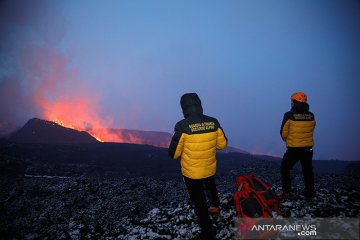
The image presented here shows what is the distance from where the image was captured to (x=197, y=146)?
4.38 meters

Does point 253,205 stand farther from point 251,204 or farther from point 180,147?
point 180,147

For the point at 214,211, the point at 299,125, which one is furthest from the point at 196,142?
the point at 299,125

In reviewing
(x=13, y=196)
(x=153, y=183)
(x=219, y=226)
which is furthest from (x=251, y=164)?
(x=13, y=196)

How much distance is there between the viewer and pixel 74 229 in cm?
678

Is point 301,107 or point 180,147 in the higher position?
point 301,107

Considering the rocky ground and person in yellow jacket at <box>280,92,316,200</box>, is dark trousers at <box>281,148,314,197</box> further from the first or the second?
the rocky ground

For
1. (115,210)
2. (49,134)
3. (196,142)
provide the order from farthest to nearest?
(49,134)
(115,210)
(196,142)

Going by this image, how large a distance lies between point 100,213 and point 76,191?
2.98 m

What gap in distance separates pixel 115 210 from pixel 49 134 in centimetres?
6026

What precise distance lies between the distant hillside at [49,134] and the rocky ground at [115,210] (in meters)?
50.7

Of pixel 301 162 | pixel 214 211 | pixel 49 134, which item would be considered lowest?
pixel 214 211

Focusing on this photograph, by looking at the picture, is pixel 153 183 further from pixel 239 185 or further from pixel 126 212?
pixel 239 185

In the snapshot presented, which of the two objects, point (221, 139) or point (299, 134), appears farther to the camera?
point (299, 134)

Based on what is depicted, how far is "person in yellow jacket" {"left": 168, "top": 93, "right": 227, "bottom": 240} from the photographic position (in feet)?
14.1
